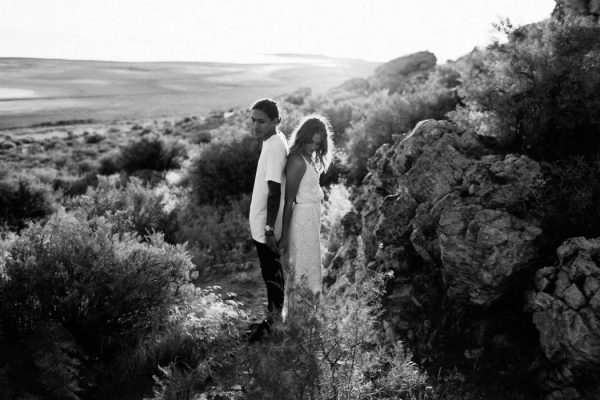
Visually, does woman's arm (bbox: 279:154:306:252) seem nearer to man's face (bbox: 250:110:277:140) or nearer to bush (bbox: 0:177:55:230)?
man's face (bbox: 250:110:277:140)

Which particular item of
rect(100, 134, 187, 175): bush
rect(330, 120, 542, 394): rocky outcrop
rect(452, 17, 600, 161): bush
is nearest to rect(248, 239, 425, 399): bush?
rect(330, 120, 542, 394): rocky outcrop

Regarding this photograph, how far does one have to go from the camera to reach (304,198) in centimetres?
438

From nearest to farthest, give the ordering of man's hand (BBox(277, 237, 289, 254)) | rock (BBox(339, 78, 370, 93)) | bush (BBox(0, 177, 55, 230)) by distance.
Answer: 1. man's hand (BBox(277, 237, 289, 254))
2. bush (BBox(0, 177, 55, 230))
3. rock (BBox(339, 78, 370, 93))

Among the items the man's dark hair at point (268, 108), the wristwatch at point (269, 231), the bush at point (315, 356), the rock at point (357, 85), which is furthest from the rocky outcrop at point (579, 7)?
the rock at point (357, 85)

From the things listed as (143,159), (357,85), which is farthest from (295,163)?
(357,85)

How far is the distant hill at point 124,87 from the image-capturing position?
14.0 m

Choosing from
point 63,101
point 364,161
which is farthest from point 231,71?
point 364,161

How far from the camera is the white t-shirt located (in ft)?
14.0

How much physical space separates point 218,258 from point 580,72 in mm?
6045

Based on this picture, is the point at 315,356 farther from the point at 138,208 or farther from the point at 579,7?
the point at 579,7

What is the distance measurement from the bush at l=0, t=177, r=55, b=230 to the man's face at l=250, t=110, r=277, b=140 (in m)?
7.98

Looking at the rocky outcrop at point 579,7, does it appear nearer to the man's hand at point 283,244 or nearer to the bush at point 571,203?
the bush at point 571,203

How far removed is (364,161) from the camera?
33.2ft

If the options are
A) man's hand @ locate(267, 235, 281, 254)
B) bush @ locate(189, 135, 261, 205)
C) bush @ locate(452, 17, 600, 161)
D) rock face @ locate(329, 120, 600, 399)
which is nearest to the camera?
rock face @ locate(329, 120, 600, 399)
